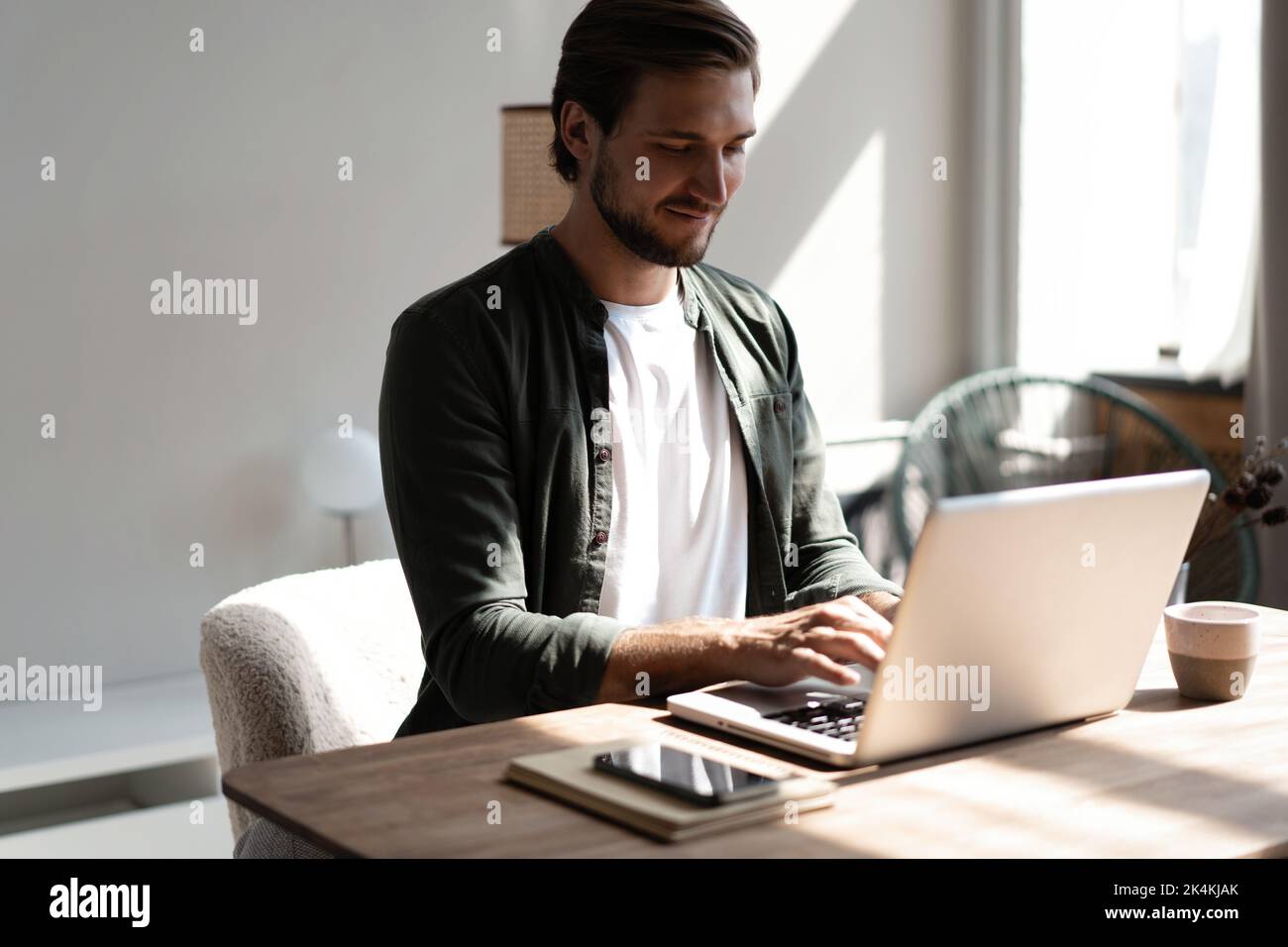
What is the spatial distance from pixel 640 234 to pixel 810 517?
0.43 meters

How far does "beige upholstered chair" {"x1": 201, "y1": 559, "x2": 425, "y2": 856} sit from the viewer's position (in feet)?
5.63

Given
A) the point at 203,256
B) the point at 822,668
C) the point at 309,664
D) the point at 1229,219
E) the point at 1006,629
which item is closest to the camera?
the point at 1006,629

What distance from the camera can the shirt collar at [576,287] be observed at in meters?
1.90

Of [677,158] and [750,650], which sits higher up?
[677,158]

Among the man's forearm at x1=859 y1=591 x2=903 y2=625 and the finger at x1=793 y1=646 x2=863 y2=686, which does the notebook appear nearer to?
the finger at x1=793 y1=646 x2=863 y2=686

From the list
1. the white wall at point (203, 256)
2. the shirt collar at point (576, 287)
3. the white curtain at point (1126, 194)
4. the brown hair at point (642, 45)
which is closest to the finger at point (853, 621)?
the shirt collar at point (576, 287)

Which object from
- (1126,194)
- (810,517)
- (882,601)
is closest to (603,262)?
(810,517)

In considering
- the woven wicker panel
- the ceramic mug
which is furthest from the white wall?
the ceramic mug

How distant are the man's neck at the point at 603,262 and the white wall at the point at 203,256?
1.73 metres

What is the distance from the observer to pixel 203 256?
3.46 m

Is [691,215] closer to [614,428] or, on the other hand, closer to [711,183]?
[711,183]

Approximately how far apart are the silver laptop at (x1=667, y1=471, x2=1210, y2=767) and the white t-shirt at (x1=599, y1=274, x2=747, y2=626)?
0.45m
